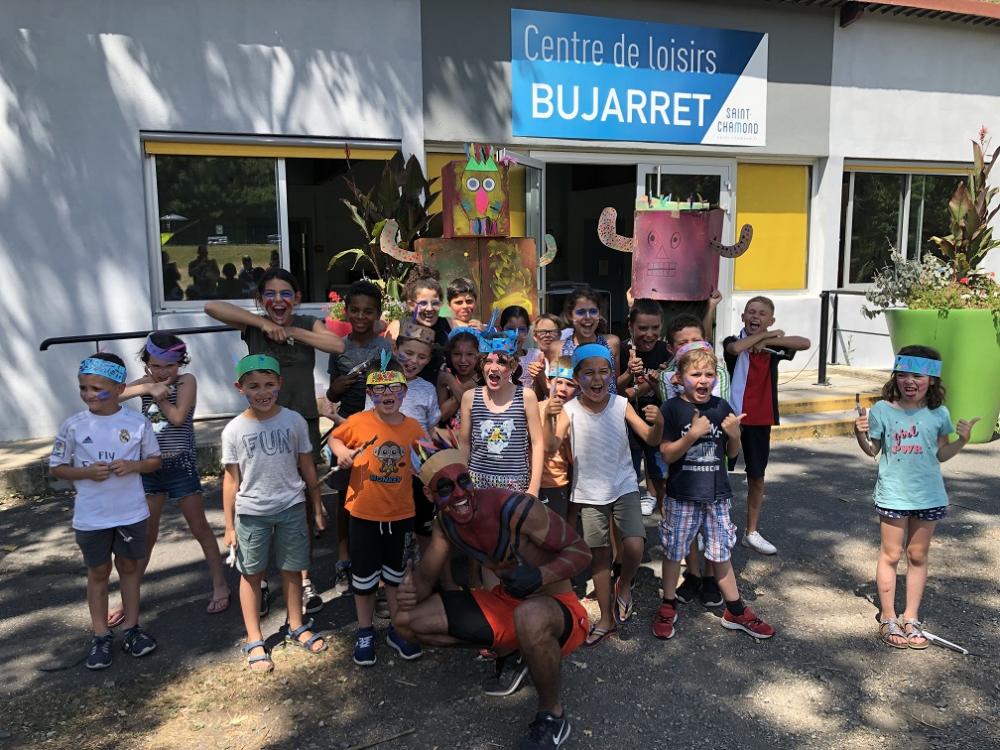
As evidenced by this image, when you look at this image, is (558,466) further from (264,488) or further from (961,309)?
(961,309)

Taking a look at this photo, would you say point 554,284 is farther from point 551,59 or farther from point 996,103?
point 996,103

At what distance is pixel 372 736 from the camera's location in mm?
2963

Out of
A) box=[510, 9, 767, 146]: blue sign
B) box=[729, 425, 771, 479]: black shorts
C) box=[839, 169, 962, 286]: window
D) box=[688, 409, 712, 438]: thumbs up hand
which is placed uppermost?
box=[510, 9, 767, 146]: blue sign

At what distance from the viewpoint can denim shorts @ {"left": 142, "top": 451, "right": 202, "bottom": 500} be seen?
3.95 metres

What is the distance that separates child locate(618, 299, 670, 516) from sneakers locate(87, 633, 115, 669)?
284cm

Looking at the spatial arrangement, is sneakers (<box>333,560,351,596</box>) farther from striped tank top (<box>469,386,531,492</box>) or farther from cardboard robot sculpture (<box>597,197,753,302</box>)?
cardboard robot sculpture (<box>597,197,753,302</box>)

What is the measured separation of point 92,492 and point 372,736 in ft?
5.47

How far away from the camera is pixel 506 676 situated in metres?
3.29

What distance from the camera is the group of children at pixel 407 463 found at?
352cm

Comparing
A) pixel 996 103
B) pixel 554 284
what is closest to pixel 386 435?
pixel 554 284

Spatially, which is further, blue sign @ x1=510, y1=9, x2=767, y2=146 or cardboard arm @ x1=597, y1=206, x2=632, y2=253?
blue sign @ x1=510, y1=9, x2=767, y2=146

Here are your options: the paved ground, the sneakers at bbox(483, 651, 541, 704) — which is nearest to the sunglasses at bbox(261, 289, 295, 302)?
the paved ground

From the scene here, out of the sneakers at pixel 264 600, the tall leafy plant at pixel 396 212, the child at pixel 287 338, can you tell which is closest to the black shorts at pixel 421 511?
the child at pixel 287 338

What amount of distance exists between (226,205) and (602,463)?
18.4ft
